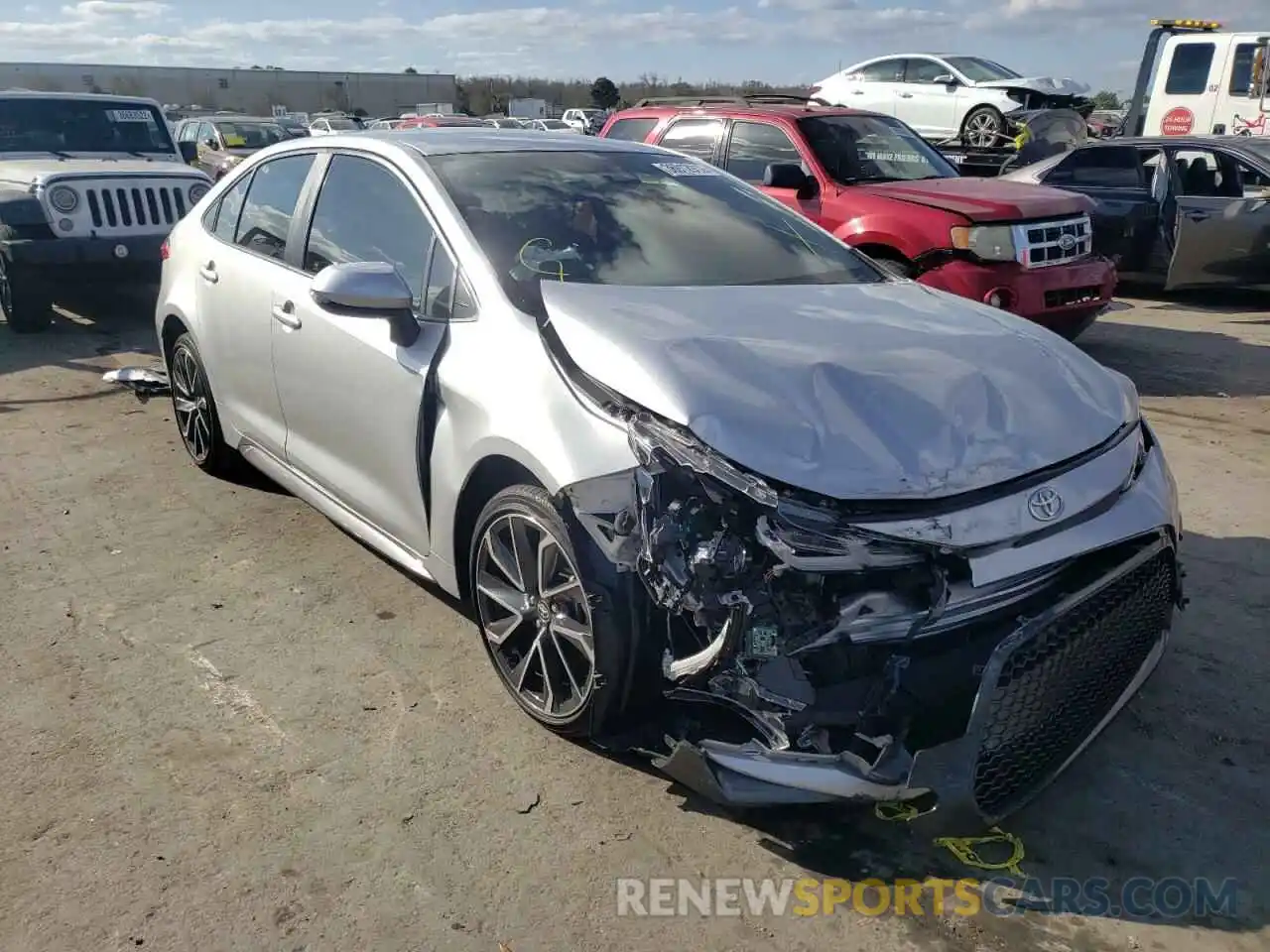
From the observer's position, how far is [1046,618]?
2.54m

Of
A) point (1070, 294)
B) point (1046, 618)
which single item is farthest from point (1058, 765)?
point (1070, 294)

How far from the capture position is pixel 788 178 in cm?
760

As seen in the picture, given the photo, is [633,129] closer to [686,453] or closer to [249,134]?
[686,453]

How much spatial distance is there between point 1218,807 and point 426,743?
2.28 metres

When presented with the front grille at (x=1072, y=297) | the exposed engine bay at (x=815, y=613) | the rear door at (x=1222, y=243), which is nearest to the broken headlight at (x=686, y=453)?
the exposed engine bay at (x=815, y=613)

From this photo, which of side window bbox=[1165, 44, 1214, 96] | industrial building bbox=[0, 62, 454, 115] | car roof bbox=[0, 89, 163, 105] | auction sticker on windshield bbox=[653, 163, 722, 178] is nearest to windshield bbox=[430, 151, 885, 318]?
auction sticker on windshield bbox=[653, 163, 722, 178]

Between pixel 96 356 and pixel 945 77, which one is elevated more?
pixel 945 77

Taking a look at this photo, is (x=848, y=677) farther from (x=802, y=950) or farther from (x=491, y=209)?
(x=491, y=209)

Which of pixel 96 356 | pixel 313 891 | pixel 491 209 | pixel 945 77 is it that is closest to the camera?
pixel 313 891

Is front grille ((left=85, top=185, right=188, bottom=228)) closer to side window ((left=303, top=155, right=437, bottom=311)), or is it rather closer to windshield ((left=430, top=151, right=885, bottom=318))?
side window ((left=303, top=155, right=437, bottom=311))

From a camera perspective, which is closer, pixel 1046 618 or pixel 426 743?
pixel 1046 618

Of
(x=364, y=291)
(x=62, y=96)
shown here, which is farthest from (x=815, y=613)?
(x=62, y=96)

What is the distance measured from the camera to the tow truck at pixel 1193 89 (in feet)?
48.7

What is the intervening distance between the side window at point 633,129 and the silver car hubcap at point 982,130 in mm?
8986
